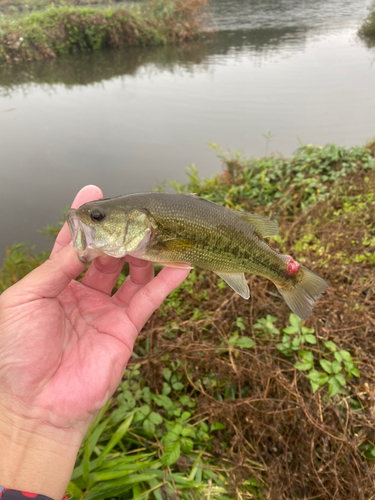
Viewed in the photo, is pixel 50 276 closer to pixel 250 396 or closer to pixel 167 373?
pixel 167 373

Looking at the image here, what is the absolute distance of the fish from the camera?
1.99 meters

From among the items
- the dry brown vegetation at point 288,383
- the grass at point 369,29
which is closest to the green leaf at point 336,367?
the dry brown vegetation at point 288,383

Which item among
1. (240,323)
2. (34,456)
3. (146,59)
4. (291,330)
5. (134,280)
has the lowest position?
(240,323)

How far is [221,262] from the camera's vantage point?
88.0 inches

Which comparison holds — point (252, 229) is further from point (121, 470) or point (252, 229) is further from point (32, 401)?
point (121, 470)

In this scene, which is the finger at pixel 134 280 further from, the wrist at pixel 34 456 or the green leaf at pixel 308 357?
the green leaf at pixel 308 357

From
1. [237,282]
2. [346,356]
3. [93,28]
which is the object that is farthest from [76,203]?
[93,28]

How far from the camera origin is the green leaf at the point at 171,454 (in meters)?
2.27

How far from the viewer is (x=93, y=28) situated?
14.6m

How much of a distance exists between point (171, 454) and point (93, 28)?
1884 centimetres

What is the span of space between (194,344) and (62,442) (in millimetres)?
1557

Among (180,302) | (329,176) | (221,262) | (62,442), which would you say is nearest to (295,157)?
(329,176)

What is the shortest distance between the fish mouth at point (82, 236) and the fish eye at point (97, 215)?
0.23 feet

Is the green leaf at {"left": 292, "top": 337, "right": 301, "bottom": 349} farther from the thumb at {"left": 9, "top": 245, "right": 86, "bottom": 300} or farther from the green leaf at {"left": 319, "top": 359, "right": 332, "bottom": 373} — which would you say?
the thumb at {"left": 9, "top": 245, "right": 86, "bottom": 300}
